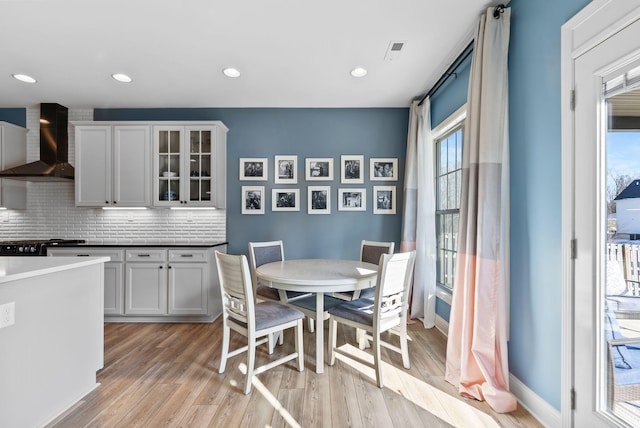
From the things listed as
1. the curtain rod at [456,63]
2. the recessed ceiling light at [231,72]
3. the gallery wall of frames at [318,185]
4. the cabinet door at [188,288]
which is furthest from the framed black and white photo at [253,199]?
the curtain rod at [456,63]

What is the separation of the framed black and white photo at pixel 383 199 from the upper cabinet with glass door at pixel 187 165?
2015mm

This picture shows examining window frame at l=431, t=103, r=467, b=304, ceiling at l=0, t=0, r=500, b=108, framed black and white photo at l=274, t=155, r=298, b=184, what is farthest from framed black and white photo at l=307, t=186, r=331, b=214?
window frame at l=431, t=103, r=467, b=304

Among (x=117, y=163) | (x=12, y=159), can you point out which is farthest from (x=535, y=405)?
(x=12, y=159)

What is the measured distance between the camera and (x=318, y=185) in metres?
3.98

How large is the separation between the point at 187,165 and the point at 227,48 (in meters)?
1.61

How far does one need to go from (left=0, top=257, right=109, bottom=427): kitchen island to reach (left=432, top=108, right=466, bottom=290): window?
121 inches

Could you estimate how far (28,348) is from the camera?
1577 mm

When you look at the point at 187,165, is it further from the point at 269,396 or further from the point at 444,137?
the point at 444,137

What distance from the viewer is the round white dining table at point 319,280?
2.21 meters

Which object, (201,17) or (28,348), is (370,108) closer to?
(201,17)

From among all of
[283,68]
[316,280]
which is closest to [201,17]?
[283,68]

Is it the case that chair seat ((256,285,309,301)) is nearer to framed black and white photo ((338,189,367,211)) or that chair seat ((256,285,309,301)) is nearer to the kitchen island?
the kitchen island

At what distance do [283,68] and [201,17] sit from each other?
2.96ft

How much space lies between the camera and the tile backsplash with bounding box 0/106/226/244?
13.0ft
